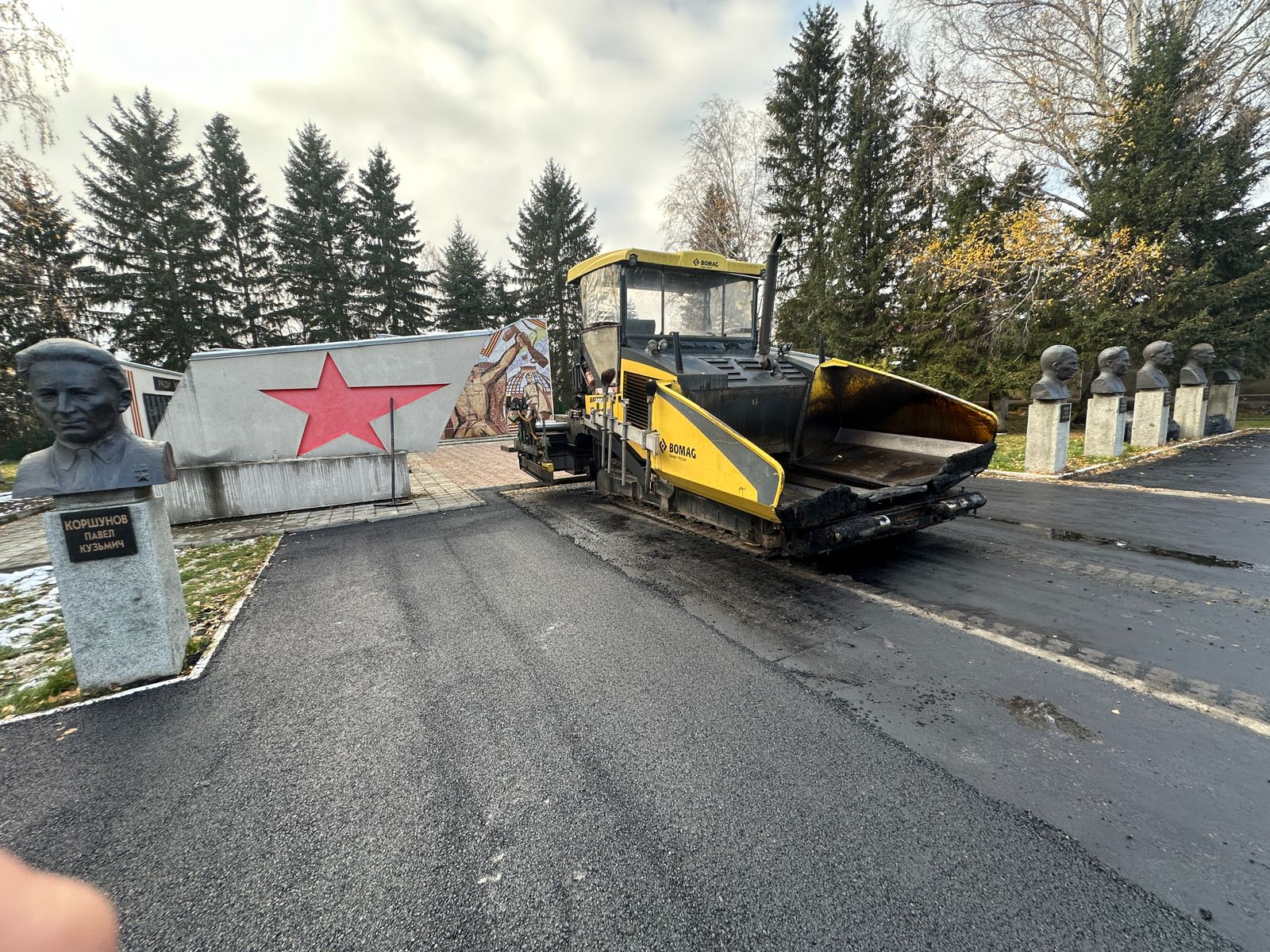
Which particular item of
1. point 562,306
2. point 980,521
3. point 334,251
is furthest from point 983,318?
point 334,251

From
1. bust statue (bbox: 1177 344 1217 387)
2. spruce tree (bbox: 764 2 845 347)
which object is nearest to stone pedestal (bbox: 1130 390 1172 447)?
bust statue (bbox: 1177 344 1217 387)

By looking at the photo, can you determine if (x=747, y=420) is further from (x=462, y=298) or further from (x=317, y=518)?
(x=462, y=298)

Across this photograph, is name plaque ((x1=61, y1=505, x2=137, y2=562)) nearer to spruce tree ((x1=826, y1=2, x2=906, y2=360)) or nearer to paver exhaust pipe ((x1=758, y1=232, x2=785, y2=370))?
paver exhaust pipe ((x1=758, y1=232, x2=785, y2=370))

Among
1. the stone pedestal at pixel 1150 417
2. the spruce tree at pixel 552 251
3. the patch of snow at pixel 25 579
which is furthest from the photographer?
the spruce tree at pixel 552 251

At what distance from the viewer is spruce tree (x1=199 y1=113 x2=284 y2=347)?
24173 millimetres

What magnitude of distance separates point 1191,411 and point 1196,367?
104 centimetres

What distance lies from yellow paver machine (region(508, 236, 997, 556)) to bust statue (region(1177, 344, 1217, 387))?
1119 cm

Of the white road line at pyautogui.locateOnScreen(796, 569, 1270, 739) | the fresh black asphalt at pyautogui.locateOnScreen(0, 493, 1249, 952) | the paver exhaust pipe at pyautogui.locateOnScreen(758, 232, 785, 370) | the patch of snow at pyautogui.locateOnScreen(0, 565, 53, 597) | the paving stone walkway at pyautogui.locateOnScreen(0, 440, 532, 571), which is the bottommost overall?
the fresh black asphalt at pyautogui.locateOnScreen(0, 493, 1249, 952)

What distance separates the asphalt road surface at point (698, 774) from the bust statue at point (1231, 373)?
13289 mm

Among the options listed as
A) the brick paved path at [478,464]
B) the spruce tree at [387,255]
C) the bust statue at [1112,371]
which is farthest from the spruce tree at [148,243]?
the bust statue at [1112,371]

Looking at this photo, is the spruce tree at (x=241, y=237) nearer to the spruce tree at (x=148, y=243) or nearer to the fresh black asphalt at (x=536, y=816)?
the spruce tree at (x=148, y=243)

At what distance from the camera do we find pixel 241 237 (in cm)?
2462

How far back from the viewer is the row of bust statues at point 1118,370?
8555mm

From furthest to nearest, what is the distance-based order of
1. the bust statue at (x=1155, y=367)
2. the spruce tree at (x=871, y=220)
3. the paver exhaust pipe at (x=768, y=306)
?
the spruce tree at (x=871, y=220), the bust statue at (x=1155, y=367), the paver exhaust pipe at (x=768, y=306)
